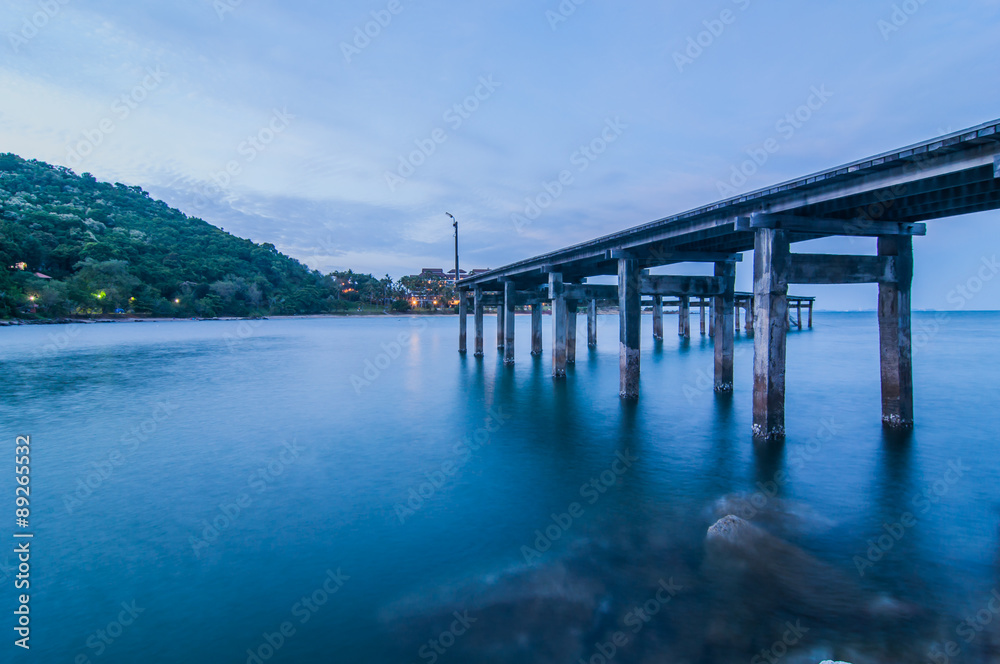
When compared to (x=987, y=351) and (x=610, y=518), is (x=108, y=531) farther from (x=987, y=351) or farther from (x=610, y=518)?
(x=987, y=351)

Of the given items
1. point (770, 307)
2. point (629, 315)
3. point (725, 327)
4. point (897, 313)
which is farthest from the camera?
point (725, 327)

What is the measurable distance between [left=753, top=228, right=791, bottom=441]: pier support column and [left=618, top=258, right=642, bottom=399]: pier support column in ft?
18.4

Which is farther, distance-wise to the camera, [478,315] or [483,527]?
[478,315]

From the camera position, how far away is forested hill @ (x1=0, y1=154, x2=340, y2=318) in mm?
81562

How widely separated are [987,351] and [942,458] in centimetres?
4973

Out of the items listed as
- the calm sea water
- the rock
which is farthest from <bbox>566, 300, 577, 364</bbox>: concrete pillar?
the rock

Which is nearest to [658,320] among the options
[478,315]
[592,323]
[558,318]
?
[592,323]

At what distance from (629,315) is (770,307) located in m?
6.71

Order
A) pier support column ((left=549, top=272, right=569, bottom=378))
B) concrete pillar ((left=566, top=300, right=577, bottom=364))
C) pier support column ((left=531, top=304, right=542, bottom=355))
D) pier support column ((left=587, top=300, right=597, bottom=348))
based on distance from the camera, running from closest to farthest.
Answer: pier support column ((left=549, top=272, right=569, bottom=378))
concrete pillar ((left=566, top=300, right=577, bottom=364))
pier support column ((left=531, top=304, right=542, bottom=355))
pier support column ((left=587, top=300, right=597, bottom=348))

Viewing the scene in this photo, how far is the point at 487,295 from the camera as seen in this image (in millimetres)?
41750

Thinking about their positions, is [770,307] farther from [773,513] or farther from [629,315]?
[629,315]

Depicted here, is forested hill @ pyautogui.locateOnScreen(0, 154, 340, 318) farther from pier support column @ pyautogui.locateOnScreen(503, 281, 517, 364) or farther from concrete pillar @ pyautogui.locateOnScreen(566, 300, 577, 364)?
concrete pillar @ pyautogui.locateOnScreen(566, 300, 577, 364)

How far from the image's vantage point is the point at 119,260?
93.2 meters

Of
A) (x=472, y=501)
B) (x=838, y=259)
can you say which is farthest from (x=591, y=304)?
(x=472, y=501)
